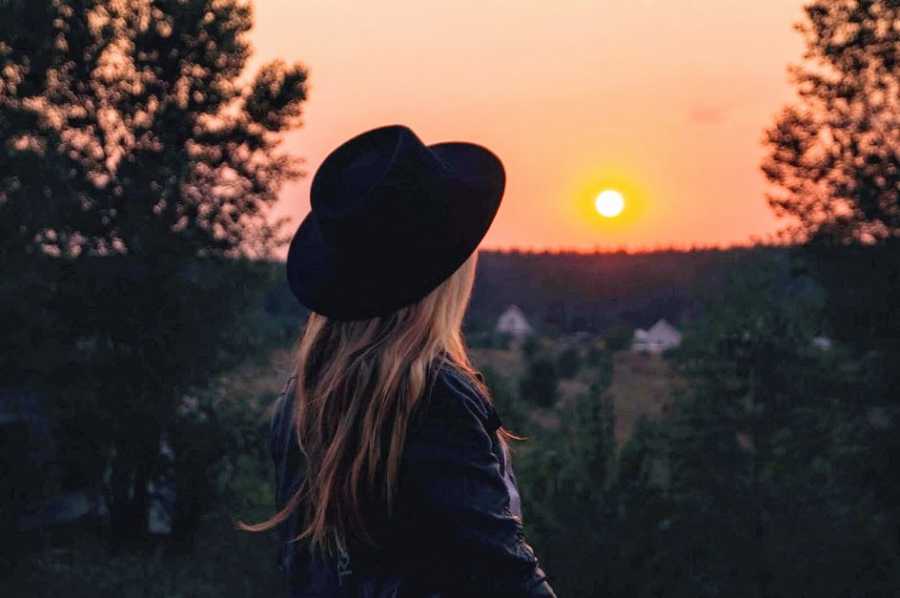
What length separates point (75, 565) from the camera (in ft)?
55.3

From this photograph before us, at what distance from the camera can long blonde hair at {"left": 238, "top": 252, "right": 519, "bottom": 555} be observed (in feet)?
5.72

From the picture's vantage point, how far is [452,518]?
167 centimetres

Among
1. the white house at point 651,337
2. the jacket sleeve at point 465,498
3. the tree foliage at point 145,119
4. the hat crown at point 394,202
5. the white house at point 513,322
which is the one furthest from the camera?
the white house at point 513,322

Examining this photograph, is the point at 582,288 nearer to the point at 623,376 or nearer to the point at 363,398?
the point at 623,376

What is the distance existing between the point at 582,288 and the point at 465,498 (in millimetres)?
63782

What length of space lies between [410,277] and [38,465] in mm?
12952

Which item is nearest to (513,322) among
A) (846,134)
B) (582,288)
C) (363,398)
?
(582,288)

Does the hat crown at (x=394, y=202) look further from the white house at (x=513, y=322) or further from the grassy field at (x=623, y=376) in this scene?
the white house at (x=513, y=322)

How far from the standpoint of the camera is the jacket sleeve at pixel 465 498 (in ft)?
5.50

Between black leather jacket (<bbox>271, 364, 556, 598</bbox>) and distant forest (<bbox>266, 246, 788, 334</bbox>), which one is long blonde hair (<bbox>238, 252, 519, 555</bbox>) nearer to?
black leather jacket (<bbox>271, 364, 556, 598</bbox>)

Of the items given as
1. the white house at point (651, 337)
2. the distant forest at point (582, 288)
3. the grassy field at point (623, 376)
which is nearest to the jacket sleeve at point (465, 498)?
the distant forest at point (582, 288)

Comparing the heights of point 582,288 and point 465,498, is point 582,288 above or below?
above

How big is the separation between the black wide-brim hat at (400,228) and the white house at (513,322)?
233ft

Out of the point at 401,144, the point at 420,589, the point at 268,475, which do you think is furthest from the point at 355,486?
the point at 268,475
